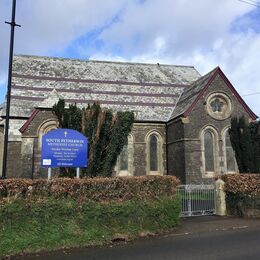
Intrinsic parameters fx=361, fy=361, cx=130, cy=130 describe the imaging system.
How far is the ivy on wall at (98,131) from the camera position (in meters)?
13.2

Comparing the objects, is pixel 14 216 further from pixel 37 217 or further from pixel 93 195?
pixel 93 195

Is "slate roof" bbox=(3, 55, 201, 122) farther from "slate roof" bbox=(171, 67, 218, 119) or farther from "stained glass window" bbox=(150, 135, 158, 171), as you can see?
"stained glass window" bbox=(150, 135, 158, 171)

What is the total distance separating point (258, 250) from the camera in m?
8.94

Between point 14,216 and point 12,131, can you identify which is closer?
point 14,216

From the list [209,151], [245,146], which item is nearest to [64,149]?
[245,146]

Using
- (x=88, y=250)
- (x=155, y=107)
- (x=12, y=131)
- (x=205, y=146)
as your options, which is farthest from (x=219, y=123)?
(x=88, y=250)

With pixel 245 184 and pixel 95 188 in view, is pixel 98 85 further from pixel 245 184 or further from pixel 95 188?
pixel 95 188

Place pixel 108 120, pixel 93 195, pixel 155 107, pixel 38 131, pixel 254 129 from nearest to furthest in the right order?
pixel 93 195 → pixel 108 120 → pixel 254 129 → pixel 38 131 → pixel 155 107

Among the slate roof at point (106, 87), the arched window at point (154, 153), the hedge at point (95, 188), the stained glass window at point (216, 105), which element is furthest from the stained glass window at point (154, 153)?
the hedge at point (95, 188)

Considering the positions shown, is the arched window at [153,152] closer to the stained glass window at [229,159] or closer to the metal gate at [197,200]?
the stained glass window at [229,159]

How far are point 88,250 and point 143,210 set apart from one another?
8.32 ft

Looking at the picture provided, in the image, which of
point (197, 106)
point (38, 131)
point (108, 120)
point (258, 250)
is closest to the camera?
point (258, 250)

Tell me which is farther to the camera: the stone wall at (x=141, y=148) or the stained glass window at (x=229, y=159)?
the stone wall at (x=141, y=148)

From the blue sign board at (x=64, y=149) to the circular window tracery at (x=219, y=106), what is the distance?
1647 centimetres
